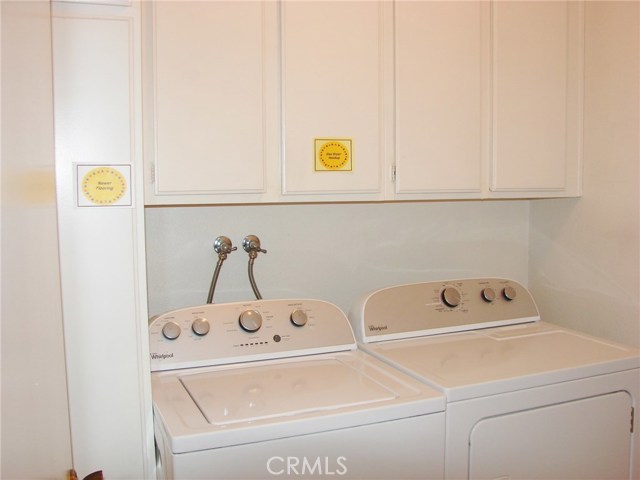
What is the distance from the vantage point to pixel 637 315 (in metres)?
1.93

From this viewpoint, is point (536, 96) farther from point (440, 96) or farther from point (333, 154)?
point (333, 154)

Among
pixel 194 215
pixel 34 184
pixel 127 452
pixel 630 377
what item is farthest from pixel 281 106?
pixel 630 377

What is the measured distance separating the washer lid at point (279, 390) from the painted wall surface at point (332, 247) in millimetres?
450

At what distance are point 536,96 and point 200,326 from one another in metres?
1.38

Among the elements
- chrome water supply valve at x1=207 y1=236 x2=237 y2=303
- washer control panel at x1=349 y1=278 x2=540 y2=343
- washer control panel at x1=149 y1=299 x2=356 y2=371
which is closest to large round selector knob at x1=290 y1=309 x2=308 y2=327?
washer control panel at x1=149 y1=299 x2=356 y2=371

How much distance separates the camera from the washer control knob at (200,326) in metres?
1.63

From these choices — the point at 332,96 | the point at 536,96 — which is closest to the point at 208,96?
the point at 332,96

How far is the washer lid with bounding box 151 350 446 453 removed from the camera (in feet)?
3.99

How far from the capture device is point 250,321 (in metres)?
1.69

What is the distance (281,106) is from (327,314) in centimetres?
66

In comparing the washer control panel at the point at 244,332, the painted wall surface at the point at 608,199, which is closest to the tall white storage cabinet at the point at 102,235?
the washer control panel at the point at 244,332

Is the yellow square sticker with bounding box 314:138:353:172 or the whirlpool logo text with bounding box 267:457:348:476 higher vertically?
the yellow square sticker with bounding box 314:138:353:172

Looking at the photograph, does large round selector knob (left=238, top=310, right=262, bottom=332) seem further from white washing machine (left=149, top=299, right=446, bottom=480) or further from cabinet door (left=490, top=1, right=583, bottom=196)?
cabinet door (left=490, top=1, right=583, bottom=196)

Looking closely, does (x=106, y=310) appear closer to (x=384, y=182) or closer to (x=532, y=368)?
(x=384, y=182)
